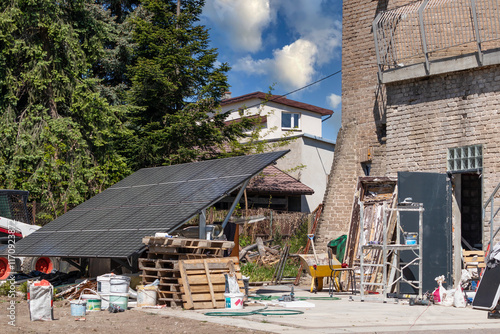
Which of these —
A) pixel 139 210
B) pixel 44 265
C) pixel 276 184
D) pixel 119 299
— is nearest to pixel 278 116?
pixel 276 184

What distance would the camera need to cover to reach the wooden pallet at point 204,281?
12844 mm

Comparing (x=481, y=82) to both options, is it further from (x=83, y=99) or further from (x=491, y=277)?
(x=83, y=99)

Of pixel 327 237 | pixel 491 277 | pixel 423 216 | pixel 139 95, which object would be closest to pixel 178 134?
pixel 139 95

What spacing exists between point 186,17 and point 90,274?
577 inches

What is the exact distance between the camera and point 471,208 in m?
21.6

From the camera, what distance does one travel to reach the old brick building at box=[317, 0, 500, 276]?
16531mm

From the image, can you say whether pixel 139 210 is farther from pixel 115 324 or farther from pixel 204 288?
pixel 115 324

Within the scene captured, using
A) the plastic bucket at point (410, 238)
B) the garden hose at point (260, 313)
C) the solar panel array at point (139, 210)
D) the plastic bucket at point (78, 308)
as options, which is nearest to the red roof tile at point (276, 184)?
the solar panel array at point (139, 210)

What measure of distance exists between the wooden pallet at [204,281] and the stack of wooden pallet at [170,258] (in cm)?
21

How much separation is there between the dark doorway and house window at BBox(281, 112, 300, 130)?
2241cm

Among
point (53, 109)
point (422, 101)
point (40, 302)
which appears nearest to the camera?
point (40, 302)

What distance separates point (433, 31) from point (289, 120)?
83.6 feet

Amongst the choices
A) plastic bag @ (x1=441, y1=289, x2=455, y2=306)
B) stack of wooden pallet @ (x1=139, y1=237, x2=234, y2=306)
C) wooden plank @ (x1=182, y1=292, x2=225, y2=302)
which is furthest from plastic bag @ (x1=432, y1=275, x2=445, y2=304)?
wooden plank @ (x1=182, y1=292, x2=225, y2=302)

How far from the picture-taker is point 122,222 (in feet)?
49.9
